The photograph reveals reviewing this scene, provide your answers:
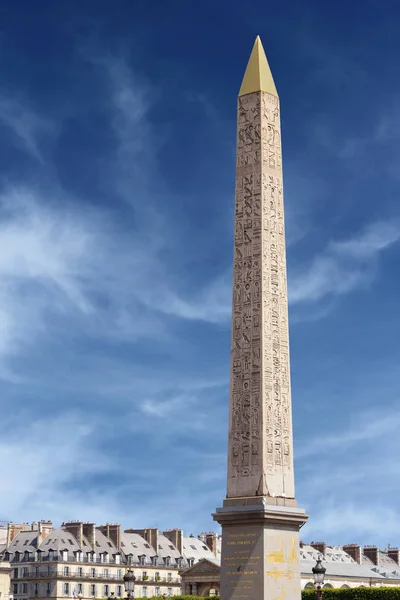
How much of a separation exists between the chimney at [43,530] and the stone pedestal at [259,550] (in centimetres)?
7744

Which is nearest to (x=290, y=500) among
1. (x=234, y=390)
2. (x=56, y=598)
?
(x=234, y=390)

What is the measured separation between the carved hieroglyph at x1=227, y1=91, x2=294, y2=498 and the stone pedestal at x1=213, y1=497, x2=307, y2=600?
49cm

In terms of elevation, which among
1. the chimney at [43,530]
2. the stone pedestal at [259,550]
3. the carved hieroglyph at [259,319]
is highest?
the chimney at [43,530]

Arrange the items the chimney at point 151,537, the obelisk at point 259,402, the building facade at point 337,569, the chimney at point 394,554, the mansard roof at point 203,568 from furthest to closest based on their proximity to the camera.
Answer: the chimney at point 394,554 → the chimney at point 151,537 → the building facade at point 337,569 → the mansard roof at point 203,568 → the obelisk at point 259,402

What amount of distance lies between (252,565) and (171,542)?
90.7 meters

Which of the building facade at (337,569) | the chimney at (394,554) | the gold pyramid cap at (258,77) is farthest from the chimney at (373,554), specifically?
the gold pyramid cap at (258,77)

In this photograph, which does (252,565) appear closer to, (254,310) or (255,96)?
(254,310)

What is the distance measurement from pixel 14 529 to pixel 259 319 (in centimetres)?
8450

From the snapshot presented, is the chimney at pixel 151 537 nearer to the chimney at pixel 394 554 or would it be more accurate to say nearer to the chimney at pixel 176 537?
the chimney at pixel 176 537

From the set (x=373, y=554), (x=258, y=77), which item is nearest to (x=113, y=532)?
(x=373, y=554)

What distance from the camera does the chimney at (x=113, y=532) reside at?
10900 centimetres

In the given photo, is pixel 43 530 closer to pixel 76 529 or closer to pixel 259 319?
pixel 76 529

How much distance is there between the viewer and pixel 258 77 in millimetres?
33312

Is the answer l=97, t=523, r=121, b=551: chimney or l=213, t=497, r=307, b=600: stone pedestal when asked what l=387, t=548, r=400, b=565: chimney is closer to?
l=97, t=523, r=121, b=551: chimney
